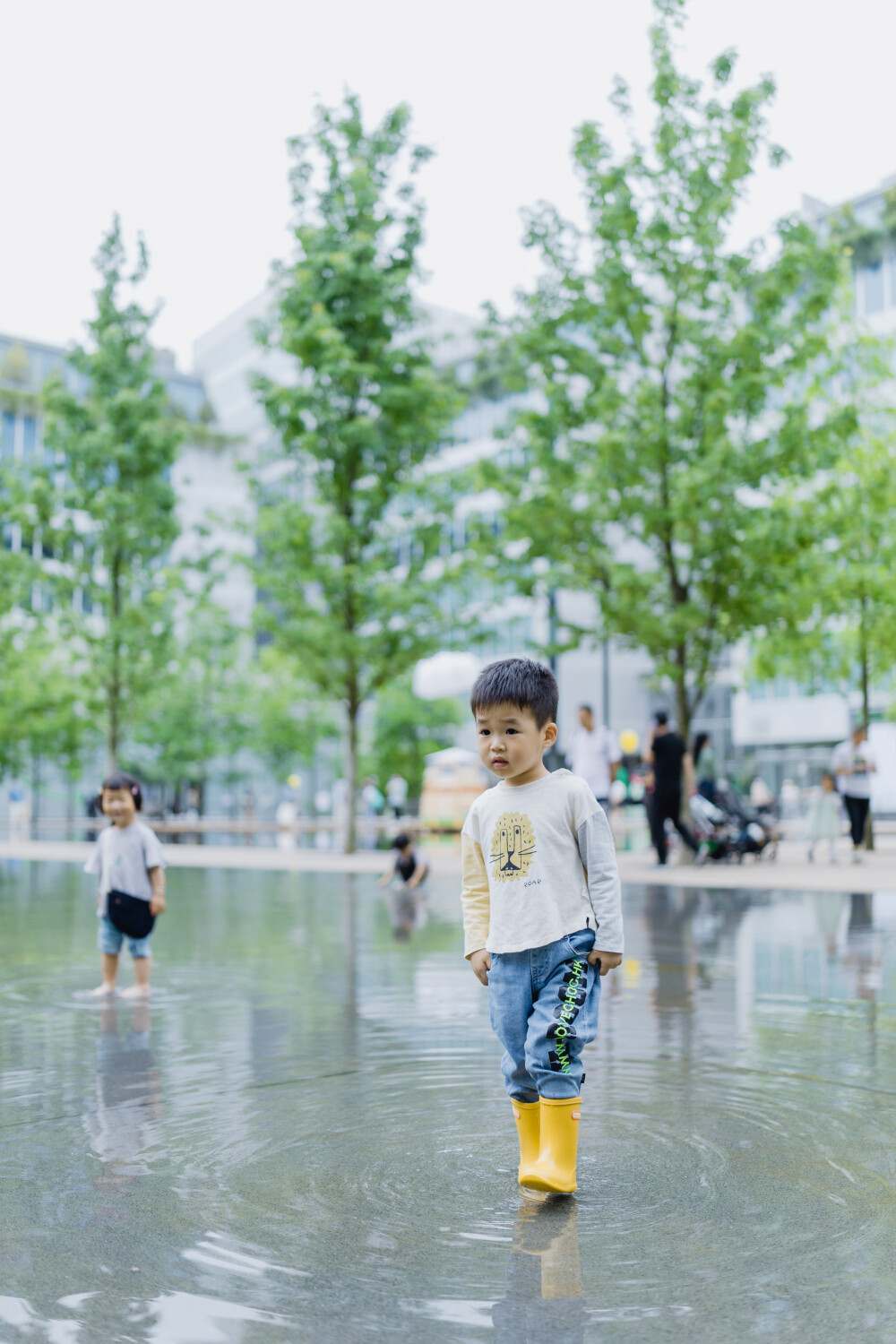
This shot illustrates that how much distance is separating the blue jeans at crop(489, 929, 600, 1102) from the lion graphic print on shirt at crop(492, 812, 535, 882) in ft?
0.73

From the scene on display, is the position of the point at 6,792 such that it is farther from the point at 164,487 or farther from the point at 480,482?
the point at 480,482

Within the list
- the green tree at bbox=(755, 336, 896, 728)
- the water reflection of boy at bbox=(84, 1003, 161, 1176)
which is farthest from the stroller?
the water reflection of boy at bbox=(84, 1003, 161, 1176)

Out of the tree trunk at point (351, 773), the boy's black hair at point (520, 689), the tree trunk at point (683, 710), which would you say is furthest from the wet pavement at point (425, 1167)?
the tree trunk at point (351, 773)

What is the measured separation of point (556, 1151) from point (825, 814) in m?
18.9

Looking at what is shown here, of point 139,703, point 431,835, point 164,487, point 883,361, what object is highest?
point 883,361

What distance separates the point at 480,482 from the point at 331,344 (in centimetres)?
409

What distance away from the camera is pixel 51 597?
88.2 ft

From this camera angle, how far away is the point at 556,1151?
3867mm

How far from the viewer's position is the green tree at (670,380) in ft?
62.3

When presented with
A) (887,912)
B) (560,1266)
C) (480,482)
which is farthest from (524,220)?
(560,1266)

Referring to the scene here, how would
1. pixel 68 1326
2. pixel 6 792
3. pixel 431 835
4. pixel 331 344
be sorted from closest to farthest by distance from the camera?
pixel 68 1326 < pixel 331 344 < pixel 431 835 < pixel 6 792

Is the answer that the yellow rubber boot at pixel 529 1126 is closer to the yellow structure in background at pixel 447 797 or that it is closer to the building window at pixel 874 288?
the yellow structure in background at pixel 447 797

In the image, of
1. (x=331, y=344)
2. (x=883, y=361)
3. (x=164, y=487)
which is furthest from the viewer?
(x=164, y=487)

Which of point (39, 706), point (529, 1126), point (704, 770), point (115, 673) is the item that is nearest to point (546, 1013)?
point (529, 1126)
